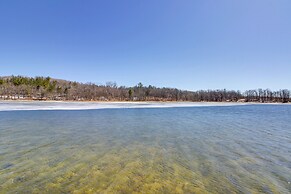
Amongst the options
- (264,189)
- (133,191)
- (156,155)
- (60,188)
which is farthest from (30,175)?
(264,189)

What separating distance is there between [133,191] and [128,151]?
311cm

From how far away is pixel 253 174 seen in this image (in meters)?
4.89

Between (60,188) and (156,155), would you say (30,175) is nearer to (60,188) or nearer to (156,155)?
(60,188)

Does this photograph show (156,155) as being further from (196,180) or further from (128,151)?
(196,180)

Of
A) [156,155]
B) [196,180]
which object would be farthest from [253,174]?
[156,155]

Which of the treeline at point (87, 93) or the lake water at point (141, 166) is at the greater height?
the treeline at point (87, 93)

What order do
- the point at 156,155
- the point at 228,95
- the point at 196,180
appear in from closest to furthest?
the point at 196,180 < the point at 156,155 < the point at 228,95

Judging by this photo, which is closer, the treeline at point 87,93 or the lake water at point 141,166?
the lake water at point 141,166

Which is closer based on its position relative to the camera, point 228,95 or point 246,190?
point 246,190

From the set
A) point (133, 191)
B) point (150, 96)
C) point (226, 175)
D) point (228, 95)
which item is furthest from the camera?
point (228, 95)

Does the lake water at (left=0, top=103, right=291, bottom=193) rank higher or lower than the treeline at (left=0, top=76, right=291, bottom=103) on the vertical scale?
lower

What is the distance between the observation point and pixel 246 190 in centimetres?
398

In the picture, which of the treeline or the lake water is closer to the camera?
the lake water

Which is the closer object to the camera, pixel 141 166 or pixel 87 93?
pixel 141 166
